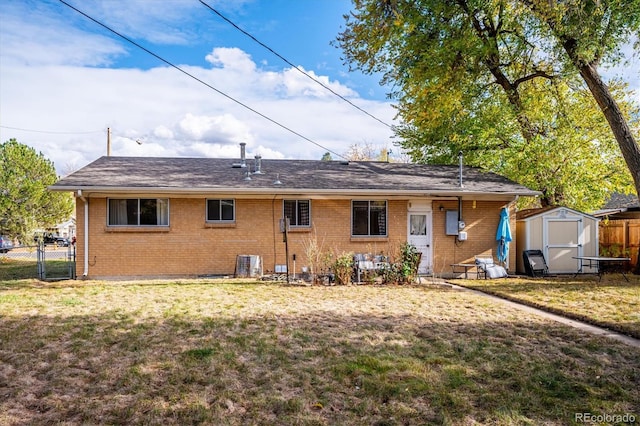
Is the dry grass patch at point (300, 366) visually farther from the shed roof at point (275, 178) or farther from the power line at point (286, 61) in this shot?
the power line at point (286, 61)

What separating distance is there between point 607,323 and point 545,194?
11111mm

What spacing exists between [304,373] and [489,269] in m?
10.1

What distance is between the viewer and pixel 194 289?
10.1 metres

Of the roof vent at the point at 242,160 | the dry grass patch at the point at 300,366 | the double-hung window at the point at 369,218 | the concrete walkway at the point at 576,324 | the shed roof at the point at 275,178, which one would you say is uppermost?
the roof vent at the point at 242,160

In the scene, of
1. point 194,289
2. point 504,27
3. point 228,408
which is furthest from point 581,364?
point 504,27

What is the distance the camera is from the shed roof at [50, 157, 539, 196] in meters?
12.0

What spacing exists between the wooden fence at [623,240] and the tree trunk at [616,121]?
7628 mm

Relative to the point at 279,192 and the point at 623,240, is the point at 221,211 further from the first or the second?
the point at 623,240

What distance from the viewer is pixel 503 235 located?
13062mm

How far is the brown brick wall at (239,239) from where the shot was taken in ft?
39.7

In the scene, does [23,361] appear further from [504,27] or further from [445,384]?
[504,27]

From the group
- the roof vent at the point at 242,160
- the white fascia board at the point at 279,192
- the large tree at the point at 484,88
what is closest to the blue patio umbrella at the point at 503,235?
the white fascia board at the point at 279,192

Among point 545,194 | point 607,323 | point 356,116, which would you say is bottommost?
point 607,323

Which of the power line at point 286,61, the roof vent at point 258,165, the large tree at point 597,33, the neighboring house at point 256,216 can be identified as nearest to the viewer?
the large tree at point 597,33
